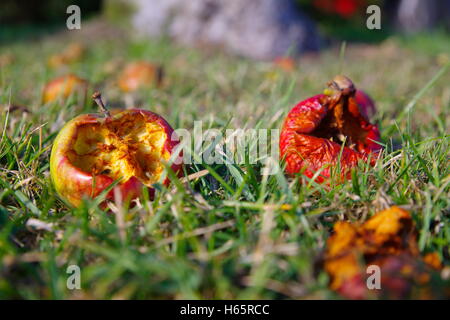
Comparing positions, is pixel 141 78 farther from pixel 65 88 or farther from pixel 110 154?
pixel 110 154

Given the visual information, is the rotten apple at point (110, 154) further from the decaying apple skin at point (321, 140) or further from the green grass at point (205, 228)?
the decaying apple skin at point (321, 140)

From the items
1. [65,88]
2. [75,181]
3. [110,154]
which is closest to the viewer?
[75,181]

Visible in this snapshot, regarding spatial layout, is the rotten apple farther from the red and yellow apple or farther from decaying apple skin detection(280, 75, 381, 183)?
the red and yellow apple

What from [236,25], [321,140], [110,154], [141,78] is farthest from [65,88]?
[236,25]

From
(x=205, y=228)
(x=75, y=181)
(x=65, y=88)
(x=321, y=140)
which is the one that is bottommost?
(x=205, y=228)

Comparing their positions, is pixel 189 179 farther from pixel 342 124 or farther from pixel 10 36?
pixel 10 36

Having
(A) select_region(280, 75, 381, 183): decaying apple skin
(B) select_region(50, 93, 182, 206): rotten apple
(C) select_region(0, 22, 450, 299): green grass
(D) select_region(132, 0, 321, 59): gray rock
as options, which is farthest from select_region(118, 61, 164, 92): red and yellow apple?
(D) select_region(132, 0, 321, 59): gray rock

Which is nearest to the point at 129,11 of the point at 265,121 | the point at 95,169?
the point at 265,121
